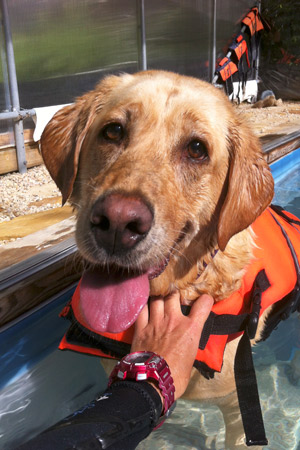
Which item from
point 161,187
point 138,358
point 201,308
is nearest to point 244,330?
point 201,308

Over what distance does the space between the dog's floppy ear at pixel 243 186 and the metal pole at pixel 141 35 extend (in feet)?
20.4

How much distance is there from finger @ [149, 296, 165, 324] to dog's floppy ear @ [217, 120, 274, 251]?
440 mm

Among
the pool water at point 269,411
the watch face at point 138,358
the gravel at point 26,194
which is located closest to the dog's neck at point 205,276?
the watch face at point 138,358

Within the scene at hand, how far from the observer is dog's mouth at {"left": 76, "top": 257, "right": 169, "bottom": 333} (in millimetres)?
2025

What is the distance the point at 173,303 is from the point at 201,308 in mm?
146

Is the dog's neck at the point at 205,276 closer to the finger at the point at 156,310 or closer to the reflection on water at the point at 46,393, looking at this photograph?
the finger at the point at 156,310

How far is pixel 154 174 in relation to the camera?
79.9 inches

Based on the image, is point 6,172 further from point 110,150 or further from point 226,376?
point 226,376

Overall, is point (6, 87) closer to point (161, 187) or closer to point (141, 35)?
point (141, 35)

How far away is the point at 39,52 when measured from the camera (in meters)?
6.11

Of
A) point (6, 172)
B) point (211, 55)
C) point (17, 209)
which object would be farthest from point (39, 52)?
point (211, 55)

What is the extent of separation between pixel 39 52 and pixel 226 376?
519 centimetres

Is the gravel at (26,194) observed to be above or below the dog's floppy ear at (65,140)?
below

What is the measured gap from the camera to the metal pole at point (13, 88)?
543 cm
